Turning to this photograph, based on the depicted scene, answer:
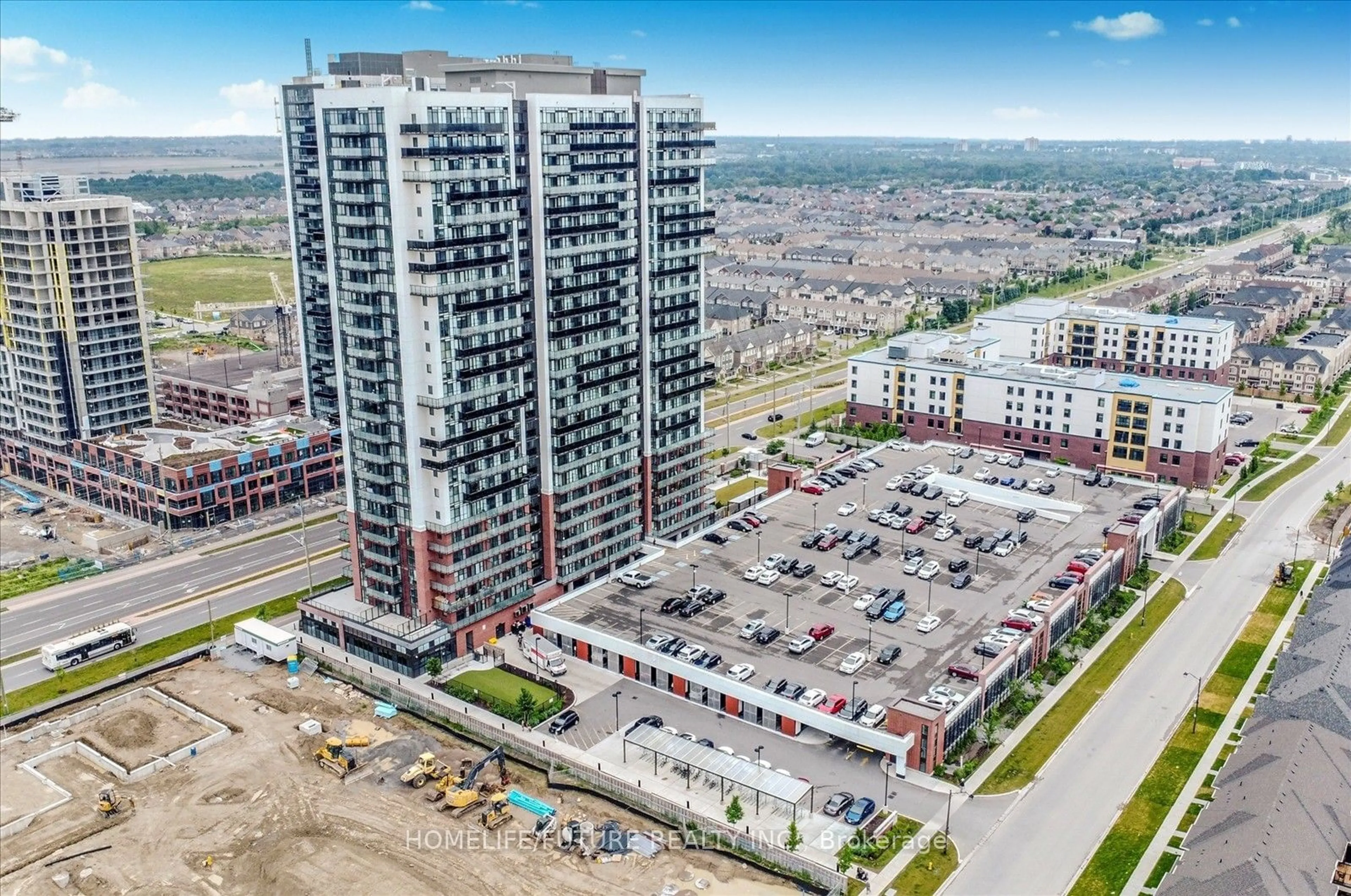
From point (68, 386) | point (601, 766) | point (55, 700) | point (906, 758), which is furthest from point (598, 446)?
point (68, 386)

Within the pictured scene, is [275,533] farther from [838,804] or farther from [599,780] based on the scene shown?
[838,804]

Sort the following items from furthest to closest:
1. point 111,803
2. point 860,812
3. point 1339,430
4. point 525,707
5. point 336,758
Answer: point 1339,430, point 525,707, point 336,758, point 111,803, point 860,812

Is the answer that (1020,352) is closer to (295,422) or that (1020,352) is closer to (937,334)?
(937,334)

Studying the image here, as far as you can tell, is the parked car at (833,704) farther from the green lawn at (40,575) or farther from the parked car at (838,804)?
the green lawn at (40,575)

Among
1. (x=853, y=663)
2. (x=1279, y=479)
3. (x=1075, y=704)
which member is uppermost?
(x=853, y=663)

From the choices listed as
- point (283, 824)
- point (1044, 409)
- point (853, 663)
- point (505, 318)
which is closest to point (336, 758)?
point (283, 824)

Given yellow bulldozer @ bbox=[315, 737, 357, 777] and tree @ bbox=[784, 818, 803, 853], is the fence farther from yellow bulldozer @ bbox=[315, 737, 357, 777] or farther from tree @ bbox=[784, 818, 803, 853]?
yellow bulldozer @ bbox=[315, 737, 357, 777]
